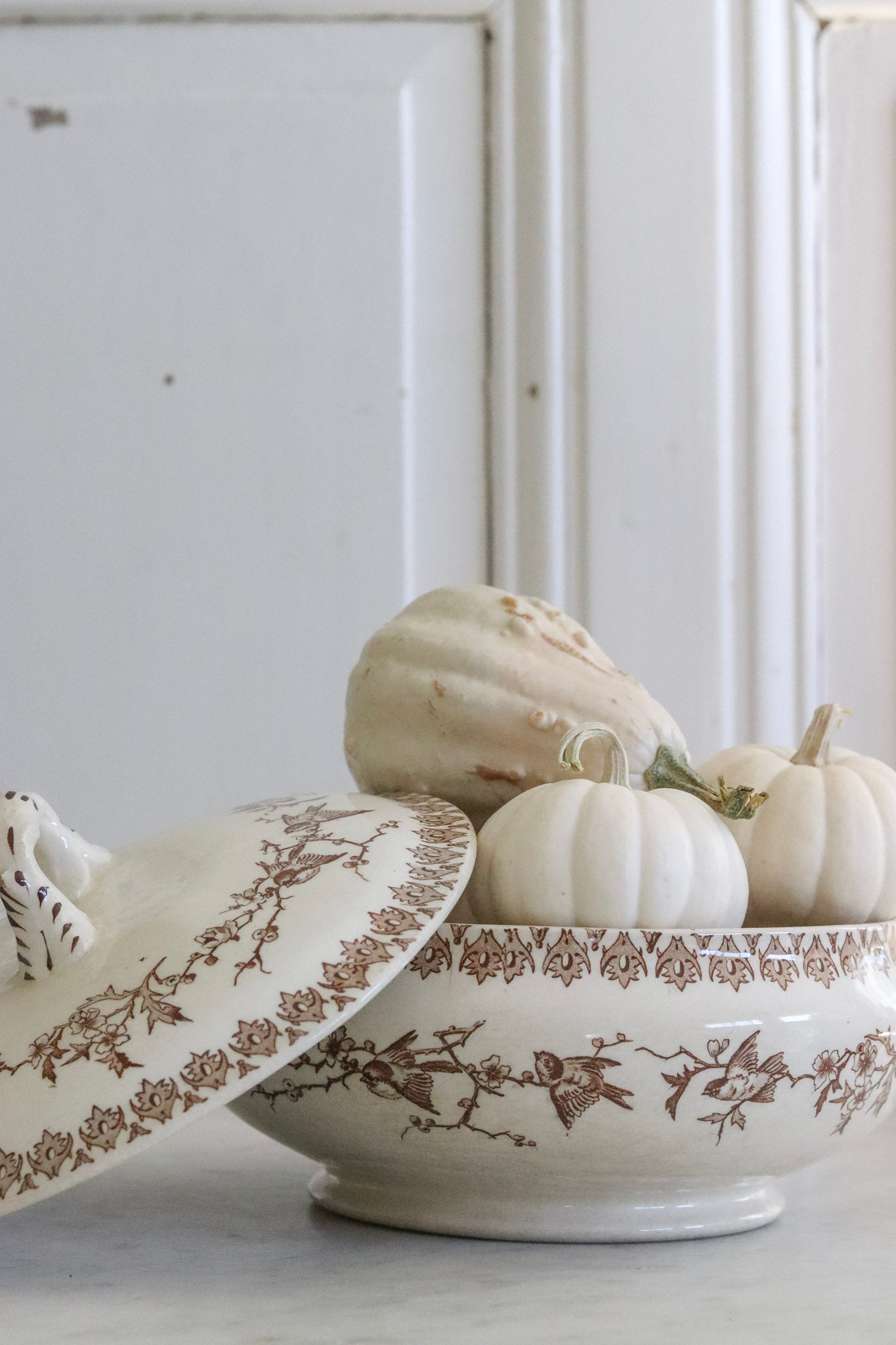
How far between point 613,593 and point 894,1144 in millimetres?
678

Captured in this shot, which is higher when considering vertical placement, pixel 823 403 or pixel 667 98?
pixel 667 98

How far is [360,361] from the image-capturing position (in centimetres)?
140

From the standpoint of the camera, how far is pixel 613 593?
54.8 inches

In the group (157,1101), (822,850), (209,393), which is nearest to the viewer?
(157,1101)

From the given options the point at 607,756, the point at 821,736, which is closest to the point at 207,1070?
the point at 607,756

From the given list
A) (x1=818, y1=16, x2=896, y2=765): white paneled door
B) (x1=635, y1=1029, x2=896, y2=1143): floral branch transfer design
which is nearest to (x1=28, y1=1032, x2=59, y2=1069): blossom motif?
(x1=635, y1=1029, x2=896, y2=1143): floral branch transfer design

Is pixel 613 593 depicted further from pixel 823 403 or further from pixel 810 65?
pixel 810 65

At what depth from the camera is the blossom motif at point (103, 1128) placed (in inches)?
18.3

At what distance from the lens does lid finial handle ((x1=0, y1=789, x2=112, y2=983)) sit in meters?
0.54

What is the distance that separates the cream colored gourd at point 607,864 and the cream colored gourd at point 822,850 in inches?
1.3

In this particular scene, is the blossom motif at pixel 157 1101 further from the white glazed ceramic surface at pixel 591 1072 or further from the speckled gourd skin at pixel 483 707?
the speckled gourd skin at pixel 483 707

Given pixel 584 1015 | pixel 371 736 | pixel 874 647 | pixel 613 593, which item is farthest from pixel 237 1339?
pixel 874 647

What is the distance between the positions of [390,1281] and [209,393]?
1.04 meters

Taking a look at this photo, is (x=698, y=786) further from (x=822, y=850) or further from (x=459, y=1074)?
(x=459, y=1074)
